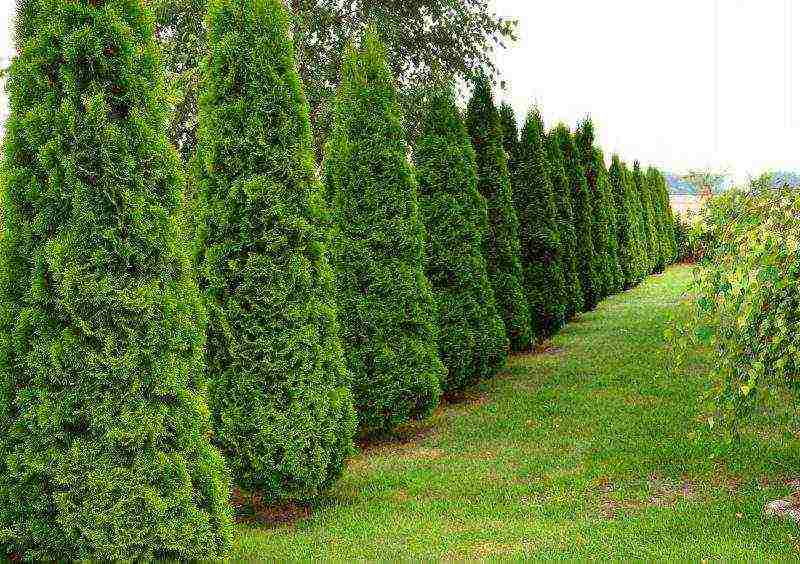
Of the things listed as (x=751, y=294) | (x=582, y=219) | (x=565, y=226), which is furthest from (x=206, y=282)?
(x=582, y=219)

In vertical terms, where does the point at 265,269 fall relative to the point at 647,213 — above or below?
below

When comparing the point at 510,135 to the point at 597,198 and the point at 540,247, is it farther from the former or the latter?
the point at 597,198

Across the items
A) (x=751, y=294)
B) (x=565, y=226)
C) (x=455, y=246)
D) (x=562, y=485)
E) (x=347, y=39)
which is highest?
(x=347, y=39)

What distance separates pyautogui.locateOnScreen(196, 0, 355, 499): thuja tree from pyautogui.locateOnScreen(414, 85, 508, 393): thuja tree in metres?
3.65

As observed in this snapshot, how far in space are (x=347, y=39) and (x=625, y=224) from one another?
32.2 feet

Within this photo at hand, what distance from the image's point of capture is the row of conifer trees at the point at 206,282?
14.4ft

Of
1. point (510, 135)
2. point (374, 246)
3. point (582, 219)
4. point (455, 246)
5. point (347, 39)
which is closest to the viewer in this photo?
point (374, 246)

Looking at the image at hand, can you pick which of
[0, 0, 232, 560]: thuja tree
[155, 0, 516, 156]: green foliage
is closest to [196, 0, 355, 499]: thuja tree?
[0, 0, 232, 560]: thuja tree

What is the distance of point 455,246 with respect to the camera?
10.1 meters

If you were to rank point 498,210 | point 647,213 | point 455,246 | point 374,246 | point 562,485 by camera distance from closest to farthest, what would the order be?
point 562,485
point 374,246
point 455,246
point 498,210
point 647,213

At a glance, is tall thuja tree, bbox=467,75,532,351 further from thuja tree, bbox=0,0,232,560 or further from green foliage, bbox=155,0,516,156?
thuja tree, bbox=0,0,232,560

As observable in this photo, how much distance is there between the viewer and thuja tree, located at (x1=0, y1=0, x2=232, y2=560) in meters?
4.37

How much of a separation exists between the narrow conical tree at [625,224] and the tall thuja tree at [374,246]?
48.0 ft

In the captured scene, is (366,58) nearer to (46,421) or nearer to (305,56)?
(46,421)
